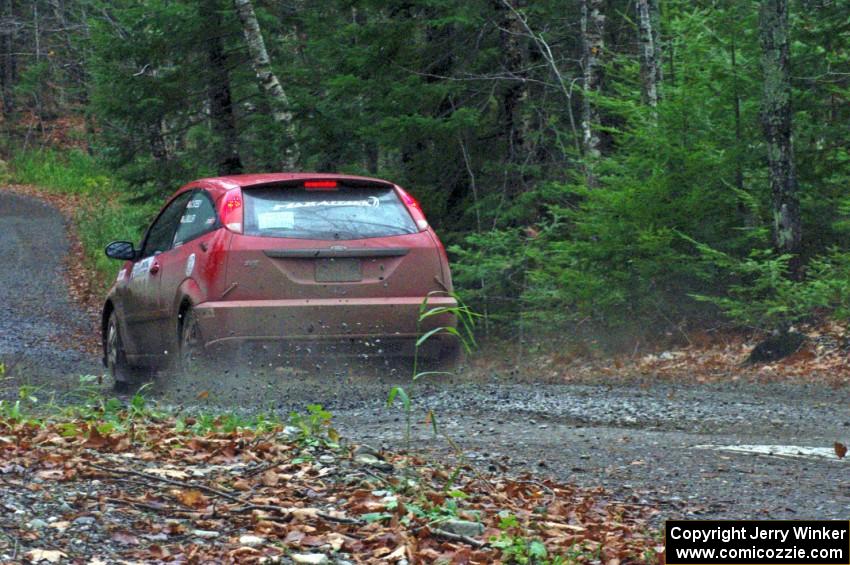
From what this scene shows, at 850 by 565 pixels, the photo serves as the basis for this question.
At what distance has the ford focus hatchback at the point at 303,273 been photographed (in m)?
9.19

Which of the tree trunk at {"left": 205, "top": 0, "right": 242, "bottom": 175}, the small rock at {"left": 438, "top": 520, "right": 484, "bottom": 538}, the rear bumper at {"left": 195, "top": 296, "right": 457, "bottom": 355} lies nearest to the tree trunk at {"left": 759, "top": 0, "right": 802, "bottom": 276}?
the rear bumper at {"left": 195, "top": 296, "right": 457, "bottom": 355}

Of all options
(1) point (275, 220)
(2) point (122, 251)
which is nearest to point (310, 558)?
(1) point (275, 220)

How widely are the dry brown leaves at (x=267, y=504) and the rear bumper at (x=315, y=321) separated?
9.33 ft

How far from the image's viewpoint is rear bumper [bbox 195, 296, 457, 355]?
29.9 feet

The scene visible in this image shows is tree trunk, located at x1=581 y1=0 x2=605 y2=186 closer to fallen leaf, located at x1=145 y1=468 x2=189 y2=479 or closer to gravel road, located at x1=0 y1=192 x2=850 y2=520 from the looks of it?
gravel road, located at x1=0 y1=192 x2=850 y2=520

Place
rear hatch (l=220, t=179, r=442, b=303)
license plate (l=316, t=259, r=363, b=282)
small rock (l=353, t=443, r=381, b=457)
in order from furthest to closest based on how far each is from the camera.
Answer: license plate (l=316, t=259, r=363, b=282) → rear hatch (l=220, t=179, r=442, b=303) → small rock (l=353, t=443, r=381, b=457)

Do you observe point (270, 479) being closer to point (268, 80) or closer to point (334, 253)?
point (334, 253)

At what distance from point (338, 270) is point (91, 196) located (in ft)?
104

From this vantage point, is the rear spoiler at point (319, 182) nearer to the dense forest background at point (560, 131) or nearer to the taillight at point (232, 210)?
the taillight at point (232, 210)

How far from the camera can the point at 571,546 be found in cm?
469

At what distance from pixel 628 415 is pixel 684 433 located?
0.72 metres

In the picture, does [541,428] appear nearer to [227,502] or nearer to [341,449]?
[341,449]

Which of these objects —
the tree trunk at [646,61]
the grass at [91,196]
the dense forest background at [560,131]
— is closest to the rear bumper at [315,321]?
the dense forest background at [560,131]

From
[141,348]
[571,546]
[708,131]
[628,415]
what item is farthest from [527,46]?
[571,546]
